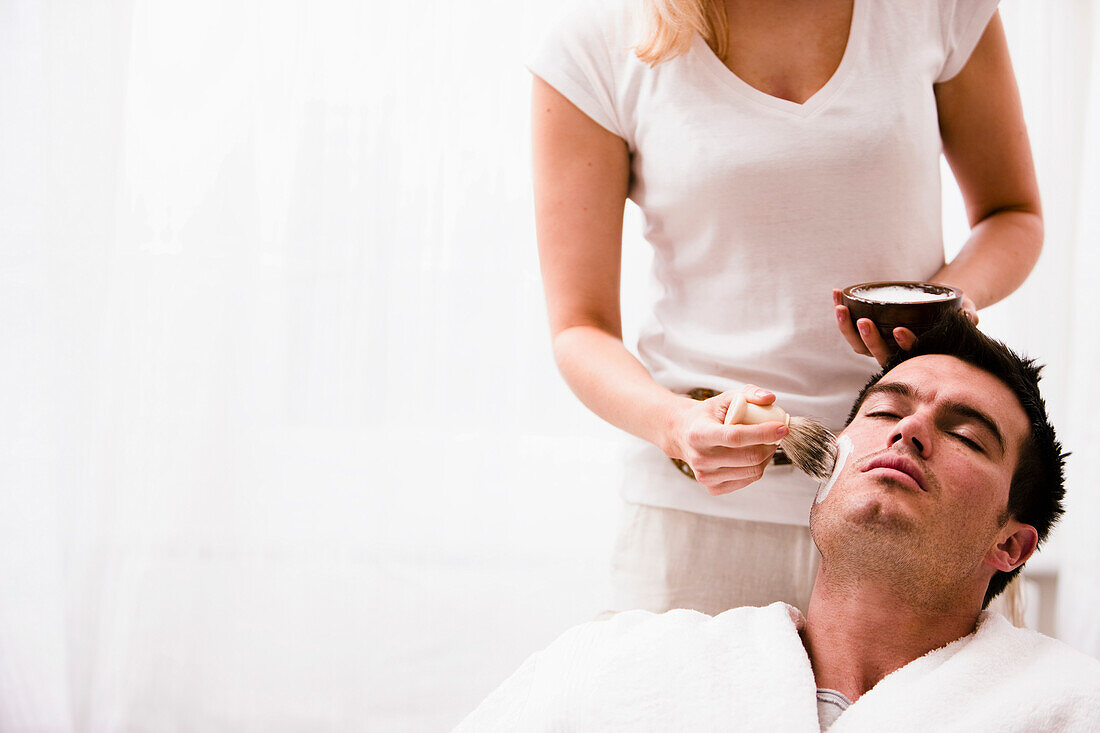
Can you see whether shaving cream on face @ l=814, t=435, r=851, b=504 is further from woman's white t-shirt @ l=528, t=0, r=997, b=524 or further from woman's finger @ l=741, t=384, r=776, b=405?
woman's finger @ l=741, t=384, r=776, b=405

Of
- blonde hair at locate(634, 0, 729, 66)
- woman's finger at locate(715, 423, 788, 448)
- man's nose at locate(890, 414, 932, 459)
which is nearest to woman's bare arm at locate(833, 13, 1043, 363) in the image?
man's nose at locate(890, 414, 932, 459)

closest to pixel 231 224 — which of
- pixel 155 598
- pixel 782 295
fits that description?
pixel 155 598

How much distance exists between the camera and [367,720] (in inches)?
78.3

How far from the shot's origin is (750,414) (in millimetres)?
892

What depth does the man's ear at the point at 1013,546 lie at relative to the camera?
3.62 ft

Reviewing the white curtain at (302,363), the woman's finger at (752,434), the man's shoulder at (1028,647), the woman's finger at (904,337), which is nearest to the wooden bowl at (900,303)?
the woman's finger at (904,337)

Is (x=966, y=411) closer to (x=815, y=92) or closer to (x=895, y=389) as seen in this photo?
(x=895, y=389)

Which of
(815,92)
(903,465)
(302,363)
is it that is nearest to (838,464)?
(903,465)

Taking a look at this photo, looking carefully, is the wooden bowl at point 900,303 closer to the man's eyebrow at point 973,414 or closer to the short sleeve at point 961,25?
the man's eyebrow at point 973,414

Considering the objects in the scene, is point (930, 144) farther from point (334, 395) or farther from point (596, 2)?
point (334, 395)

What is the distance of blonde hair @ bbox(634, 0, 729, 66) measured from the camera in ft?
3.78

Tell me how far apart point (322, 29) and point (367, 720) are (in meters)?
1.47

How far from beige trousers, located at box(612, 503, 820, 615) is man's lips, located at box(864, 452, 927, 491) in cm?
16

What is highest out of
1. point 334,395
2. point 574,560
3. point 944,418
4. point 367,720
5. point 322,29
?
point 322,29
